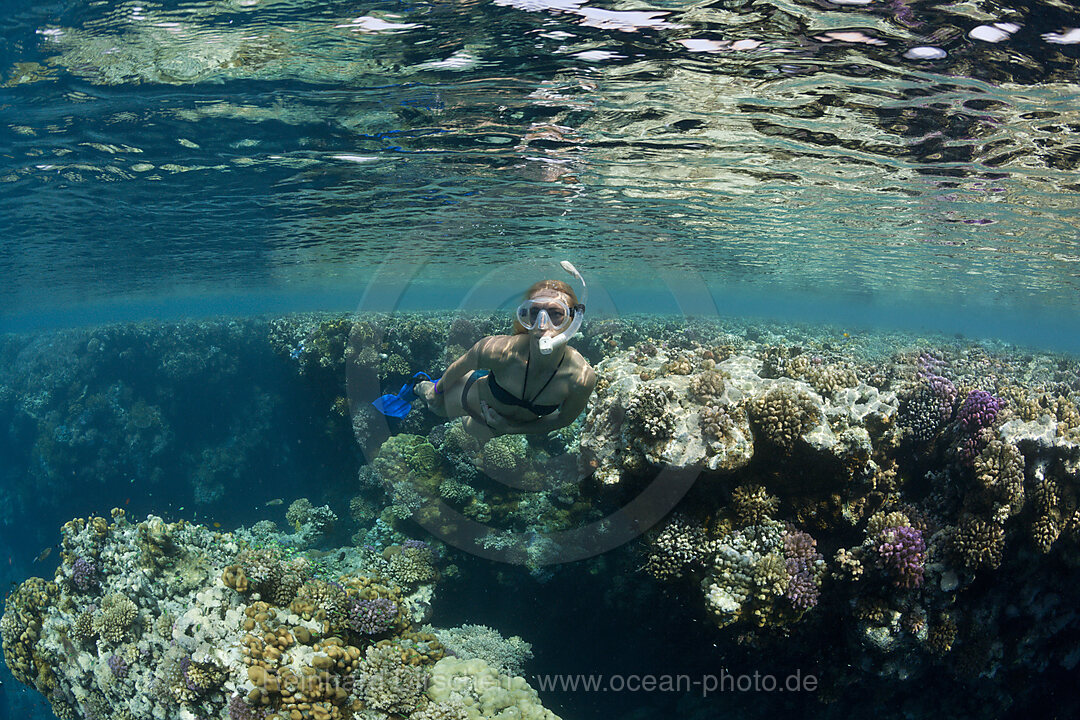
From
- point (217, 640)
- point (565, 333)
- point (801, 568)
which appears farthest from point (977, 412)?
point (217, 640)

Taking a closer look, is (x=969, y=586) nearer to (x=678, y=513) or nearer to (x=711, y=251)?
(x=678, y=513)

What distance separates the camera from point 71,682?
6.80 m

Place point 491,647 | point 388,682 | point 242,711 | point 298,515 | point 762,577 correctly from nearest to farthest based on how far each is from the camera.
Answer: point 242,711
point 388,682
point 762,577
point 491,647
point 298,515

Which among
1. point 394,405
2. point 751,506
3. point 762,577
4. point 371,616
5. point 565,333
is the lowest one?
point 371,616

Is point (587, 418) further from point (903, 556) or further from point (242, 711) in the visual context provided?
point (242, 711)

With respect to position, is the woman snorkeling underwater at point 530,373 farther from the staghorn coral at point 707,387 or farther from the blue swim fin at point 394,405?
the staghorn coral at point 707,387

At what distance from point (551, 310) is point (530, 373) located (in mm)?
675

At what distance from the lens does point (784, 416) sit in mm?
6031

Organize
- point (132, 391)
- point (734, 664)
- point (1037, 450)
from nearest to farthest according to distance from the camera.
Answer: point (1037, 450) < point (734, 664) < point (132, 391)

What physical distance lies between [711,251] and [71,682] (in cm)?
2825

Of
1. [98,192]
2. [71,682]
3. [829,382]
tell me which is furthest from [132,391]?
[829,382]

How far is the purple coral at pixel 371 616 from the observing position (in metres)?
5.70

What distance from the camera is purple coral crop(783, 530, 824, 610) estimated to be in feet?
18.5

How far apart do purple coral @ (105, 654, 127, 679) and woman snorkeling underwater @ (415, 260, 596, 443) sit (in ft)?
17.9
